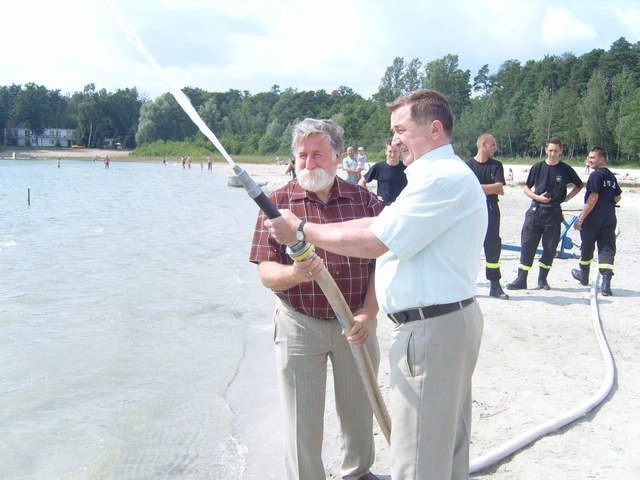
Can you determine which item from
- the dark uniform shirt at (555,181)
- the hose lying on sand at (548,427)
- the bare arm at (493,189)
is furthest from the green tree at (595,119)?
the hose lying on sand at (548,427)

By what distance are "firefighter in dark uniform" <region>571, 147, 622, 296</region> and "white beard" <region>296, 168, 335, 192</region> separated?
644 cm

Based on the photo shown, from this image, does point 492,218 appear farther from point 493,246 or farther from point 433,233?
point 433,233

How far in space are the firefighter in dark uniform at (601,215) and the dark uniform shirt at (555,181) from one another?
0.27m

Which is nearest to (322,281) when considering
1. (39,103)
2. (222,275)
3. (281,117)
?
(222,275)

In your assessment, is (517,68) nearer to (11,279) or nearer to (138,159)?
(138,159)

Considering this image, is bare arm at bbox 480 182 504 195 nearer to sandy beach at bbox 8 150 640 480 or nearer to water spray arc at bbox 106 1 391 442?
sandy beach at bbox 8 150 640 480

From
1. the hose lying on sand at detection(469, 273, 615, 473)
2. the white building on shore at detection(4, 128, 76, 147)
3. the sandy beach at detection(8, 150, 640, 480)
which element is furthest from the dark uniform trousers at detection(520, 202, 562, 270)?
the white building on shore at detection(4, 128, 76, 147)

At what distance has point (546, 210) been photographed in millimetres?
8633

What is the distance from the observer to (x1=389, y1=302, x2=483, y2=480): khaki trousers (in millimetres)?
2539

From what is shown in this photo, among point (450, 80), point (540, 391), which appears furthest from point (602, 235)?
point (450, 80)

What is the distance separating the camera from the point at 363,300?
3418mm

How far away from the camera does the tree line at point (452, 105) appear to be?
7906 centimetres

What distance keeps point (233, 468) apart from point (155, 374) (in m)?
2.54

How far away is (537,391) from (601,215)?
4.65 meters
